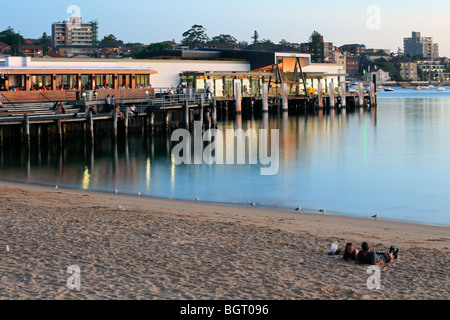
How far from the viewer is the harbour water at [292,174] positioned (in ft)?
93.7

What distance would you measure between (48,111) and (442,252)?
35732mm

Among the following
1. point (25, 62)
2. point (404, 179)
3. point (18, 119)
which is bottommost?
point (404, 179)

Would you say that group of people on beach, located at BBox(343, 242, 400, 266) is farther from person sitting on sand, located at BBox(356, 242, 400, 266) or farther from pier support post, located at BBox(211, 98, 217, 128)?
pier support post, located at BBox(211, 98, 217, 128)

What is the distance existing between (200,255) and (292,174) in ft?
70.4

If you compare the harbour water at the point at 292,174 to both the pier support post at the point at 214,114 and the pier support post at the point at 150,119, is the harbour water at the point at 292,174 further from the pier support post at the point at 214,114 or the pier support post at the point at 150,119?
the pier support post at the point at 214,114

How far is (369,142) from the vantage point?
56375 millimetres

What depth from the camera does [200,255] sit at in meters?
15.8

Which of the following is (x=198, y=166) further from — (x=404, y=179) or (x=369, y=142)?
(x=369, y=142)

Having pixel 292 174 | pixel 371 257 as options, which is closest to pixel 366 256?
pixel 371 257

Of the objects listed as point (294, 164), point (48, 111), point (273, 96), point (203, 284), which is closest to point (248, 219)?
point (203, 284)

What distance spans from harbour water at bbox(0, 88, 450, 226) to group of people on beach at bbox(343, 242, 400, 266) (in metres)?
9.43

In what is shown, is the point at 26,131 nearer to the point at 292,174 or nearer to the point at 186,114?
the point at 292,174

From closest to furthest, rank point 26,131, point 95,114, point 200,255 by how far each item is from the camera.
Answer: point 200,255 → point 26,131 → point 95,114


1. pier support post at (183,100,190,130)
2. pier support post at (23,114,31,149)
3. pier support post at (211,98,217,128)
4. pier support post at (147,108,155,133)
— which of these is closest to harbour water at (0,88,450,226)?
pier support post at (23,114,31,149)
